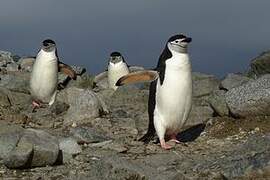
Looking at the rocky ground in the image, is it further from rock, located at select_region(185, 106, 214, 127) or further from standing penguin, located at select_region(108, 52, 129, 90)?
standing penguin, located at select_region(108, 52, 129, 90)

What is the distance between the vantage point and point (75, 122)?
10.3 meters

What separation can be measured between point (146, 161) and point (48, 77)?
640 cm

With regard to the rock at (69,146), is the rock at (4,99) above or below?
below

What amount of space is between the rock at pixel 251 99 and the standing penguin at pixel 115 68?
794 centimetres

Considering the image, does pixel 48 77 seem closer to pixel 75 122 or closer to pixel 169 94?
pixel 75 122

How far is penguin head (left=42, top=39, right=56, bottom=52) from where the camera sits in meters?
13.3

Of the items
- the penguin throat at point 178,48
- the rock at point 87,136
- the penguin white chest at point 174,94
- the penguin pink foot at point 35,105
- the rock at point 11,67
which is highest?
the penguin throat at point 178,48

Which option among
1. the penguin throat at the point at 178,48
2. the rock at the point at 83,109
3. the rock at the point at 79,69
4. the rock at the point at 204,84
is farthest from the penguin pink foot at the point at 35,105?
the rock at the point at 79,69

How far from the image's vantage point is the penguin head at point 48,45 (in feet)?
43.7

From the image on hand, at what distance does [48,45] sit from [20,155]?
6.77 metres

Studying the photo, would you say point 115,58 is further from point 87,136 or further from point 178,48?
point 178,48

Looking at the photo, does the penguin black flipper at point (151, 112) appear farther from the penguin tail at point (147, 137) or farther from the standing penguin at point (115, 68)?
the standing penguin at point (115, 68)

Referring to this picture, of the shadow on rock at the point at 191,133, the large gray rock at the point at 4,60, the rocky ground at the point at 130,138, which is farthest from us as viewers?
the large gray rock at the point at 4,60

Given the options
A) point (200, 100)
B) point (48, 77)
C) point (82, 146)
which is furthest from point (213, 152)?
point (48, 77)
